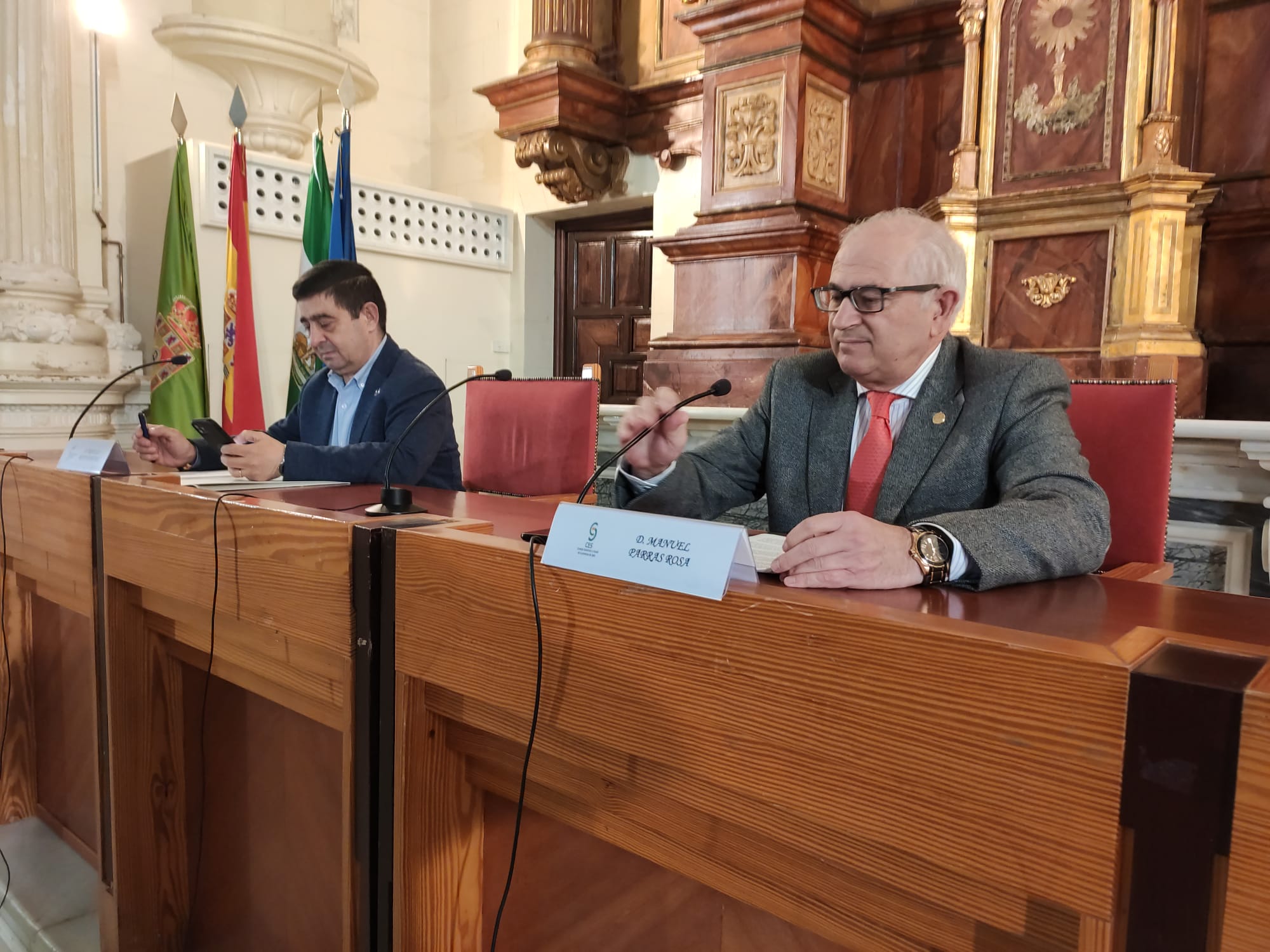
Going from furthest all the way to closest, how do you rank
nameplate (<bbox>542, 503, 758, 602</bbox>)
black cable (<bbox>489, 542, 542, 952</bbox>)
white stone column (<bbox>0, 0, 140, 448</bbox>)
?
white stone column (<bbox>0, 0, 140, 448</bbox>) < black cable (<bbox>489, 542, 542, 952</bbox>) < nameplate (<bbox>542, 503, 758, 602</bbox>)

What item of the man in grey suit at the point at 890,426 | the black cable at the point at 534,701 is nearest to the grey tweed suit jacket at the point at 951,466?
the man in grey suit at the point at 890,426

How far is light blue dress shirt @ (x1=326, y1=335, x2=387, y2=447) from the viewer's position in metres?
2.07

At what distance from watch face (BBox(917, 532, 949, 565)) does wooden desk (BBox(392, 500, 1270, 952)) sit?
1.8 inches

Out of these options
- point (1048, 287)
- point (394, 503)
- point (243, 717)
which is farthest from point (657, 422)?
point (1048, 287)

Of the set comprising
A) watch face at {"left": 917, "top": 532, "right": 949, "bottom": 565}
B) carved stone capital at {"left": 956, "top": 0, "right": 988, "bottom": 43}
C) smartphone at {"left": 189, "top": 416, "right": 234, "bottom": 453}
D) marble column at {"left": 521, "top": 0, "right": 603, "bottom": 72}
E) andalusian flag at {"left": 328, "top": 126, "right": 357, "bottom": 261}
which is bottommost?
watch face at {"left": 917, "top": 532, "right": 949, "bottom": 565}

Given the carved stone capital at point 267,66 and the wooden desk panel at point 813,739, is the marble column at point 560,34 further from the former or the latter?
the wooden desk panel at point 813,739

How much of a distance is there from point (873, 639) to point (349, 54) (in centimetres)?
489

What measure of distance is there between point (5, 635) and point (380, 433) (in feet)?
2.80

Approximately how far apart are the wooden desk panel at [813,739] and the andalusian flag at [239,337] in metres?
3.32

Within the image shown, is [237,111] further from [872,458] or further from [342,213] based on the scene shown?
[872,458]

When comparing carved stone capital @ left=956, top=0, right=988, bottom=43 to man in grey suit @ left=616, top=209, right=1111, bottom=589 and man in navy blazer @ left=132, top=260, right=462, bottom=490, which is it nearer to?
man in grey suit @ left=616, top=209, right=1111, bottom=589

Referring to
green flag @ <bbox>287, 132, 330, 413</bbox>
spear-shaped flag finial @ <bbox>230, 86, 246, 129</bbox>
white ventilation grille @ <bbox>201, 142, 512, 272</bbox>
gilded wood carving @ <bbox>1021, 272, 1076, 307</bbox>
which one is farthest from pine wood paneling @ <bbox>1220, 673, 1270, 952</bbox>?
white ventilation grille @ <bbox>201, 142, 512, 272</bbox>

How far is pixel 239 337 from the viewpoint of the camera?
3.79 metres

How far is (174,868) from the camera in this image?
1323mm
